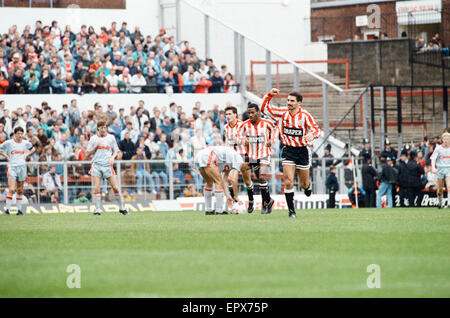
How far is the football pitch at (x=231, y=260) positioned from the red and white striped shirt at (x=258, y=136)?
4193 mm

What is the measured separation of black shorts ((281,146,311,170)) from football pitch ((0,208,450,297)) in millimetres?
2400

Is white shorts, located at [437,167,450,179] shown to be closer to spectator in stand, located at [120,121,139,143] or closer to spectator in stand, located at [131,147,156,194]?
spectator in stand, located at [131,147,156,194]

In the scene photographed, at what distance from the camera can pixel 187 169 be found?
84.3 ft

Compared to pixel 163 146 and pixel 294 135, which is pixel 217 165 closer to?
pixel 294 135

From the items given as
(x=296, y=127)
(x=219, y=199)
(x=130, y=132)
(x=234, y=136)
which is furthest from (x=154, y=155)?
(x=296, y=127)

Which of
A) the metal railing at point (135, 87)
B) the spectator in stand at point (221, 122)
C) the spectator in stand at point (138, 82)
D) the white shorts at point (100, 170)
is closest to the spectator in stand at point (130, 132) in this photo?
the metal railing at point (135, 87)

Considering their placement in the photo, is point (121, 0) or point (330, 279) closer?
point (330, 279)

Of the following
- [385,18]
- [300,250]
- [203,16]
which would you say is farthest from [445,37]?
[300,250]

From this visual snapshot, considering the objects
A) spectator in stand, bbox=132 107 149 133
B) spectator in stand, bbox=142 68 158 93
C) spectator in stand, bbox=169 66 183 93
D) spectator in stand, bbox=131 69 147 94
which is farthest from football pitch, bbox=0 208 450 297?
spectator in stand, bbox=169 66 183 93

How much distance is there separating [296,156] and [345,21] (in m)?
28.5

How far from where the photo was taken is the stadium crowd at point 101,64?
1137 inches

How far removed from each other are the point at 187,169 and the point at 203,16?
34.1ft

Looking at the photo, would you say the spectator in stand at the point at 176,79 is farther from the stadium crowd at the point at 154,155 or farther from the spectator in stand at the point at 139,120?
the spectator in stand at the point at 139,120
